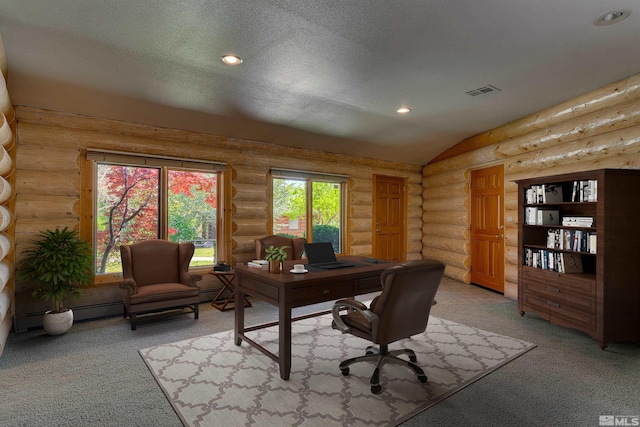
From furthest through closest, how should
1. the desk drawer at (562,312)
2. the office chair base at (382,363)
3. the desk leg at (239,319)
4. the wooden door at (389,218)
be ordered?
the wooden door at (389,218)
the desk drawer at (562,312)
the desk leg at (239,319)
the office chair base at (382,363)

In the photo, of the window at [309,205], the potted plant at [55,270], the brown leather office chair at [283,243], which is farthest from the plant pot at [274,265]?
the window at [309,205]

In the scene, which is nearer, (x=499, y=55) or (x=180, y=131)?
(x=499, y=55)

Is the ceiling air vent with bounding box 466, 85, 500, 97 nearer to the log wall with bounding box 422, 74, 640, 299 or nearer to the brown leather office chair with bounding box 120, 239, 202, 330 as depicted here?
the log wall with bounding box 422, 74, 640, 299

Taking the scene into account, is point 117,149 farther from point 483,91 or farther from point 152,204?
point 483,91

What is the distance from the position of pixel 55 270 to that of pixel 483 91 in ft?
18.1

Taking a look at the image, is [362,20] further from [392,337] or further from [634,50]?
[634,50]

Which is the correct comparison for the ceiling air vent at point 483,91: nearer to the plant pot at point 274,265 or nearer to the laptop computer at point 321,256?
the laptop computer at point 321,256

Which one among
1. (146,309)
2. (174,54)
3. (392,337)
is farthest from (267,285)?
(174,54)

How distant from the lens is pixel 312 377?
2893 mm

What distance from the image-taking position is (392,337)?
2727 millimetres

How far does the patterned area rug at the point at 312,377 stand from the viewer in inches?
92.6

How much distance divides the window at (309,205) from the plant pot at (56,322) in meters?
3.16

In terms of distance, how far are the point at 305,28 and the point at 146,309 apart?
3.59m

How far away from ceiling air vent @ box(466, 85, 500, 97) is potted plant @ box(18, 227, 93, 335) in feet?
17.1
